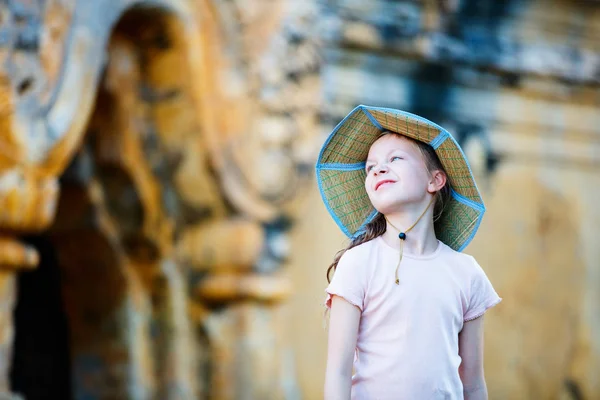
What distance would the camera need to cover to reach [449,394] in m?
1.82

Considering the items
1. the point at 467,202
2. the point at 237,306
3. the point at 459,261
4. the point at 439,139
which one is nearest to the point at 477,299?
the point at 459,261

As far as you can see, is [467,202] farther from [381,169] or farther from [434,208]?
[381,169]

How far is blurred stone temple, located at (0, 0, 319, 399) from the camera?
4254 millimetres

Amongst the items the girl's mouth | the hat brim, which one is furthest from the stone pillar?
the girl's mouth

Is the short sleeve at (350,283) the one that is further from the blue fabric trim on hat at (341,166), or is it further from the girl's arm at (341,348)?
the blue fabric trim on hat at (341,166)

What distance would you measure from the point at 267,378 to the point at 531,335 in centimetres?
178

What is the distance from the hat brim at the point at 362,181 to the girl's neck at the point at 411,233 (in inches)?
3.1

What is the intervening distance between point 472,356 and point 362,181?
0.37m

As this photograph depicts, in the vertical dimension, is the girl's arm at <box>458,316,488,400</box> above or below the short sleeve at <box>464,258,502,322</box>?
below

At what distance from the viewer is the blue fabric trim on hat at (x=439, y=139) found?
6.22ft

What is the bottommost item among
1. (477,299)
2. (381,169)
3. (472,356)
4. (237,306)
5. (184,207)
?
(237,306)

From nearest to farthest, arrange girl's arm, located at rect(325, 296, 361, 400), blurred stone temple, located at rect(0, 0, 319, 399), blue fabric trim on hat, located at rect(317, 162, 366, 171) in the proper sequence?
girl's arm, located at rect(325, 296, 361, 400)
blue fabric trim on hat, located at rect(317, 162, 366, 171)
blurred stone temple, located at rect(0, 0, 319, 399)

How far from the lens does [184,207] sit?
4.41m

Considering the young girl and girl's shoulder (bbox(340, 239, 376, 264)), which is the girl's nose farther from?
girl's shoulder (bbox(340, 239, 376, 264))
